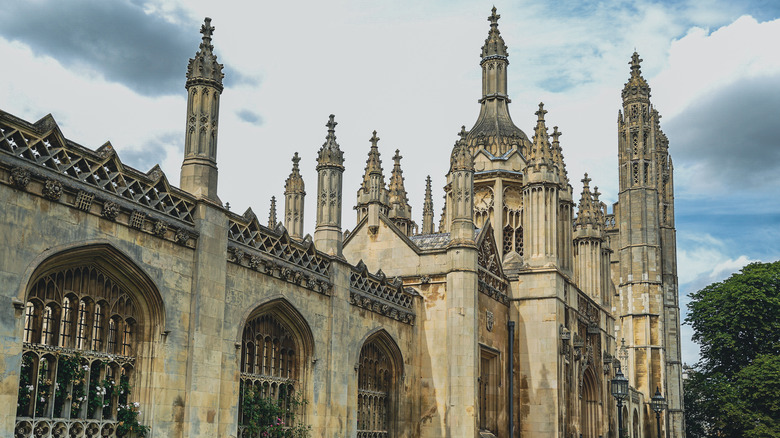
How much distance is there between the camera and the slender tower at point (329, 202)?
70.7 ft

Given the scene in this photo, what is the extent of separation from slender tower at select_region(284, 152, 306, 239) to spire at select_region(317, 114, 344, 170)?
266cm

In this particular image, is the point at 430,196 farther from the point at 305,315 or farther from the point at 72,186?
the point at 72,186

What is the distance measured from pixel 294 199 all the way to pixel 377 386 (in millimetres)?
5895

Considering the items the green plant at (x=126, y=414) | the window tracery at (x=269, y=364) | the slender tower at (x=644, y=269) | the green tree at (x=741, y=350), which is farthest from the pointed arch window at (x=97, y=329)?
the slender tower at (x=644, y=269)

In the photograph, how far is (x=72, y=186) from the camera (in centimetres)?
1346

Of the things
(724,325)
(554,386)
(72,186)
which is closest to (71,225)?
(72,186)

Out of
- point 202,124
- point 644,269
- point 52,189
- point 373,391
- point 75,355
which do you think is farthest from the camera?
point 644,269

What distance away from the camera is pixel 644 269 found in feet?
247

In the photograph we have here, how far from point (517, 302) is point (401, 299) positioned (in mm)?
6565

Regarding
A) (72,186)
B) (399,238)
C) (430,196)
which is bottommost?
(72,186)

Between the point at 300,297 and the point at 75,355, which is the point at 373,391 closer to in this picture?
the point at 300,297

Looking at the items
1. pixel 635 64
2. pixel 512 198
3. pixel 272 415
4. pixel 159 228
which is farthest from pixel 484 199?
pixel 635 64

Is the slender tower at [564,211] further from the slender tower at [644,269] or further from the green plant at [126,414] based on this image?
the slender tower at [644,269]

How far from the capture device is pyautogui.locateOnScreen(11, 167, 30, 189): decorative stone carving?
12461 mm
